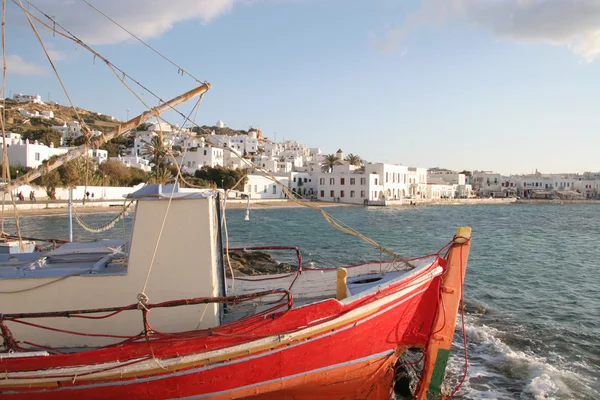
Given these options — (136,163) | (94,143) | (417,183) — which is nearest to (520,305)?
(94,143)

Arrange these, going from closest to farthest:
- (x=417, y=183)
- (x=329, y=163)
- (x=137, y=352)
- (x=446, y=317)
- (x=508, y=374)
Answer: (x=137, y=352) → (x=446, y=317) → (x=508, y=374) → (x=329, y=163) → (x=417, y=183)

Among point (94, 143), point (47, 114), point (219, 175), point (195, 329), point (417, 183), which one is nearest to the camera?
point (195, 329)

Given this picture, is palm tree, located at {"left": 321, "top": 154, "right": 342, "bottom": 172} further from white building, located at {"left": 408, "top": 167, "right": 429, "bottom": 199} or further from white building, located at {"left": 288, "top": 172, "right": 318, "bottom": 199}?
white building, located at {"left": 408, "top": 167, "right": 429, "bottom": 199}

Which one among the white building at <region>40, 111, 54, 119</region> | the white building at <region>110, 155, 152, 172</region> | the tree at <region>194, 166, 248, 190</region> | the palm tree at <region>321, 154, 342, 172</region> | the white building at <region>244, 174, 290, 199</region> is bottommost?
the white building at <region>244, 174, 290, 199</region>

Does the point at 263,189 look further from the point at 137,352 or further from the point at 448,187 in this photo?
the point at 137,352

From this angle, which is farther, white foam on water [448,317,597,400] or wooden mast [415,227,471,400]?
white foam on water [448,317,597,400]

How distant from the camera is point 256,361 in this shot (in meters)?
5.81

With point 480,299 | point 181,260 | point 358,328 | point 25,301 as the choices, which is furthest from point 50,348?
point 480,299

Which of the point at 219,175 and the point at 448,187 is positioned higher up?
the point at 219,175

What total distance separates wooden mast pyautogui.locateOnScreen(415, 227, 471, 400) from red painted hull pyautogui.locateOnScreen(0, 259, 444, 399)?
732 millimetres

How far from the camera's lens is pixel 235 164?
90.8m

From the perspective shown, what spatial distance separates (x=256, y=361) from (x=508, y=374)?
591 centimetres

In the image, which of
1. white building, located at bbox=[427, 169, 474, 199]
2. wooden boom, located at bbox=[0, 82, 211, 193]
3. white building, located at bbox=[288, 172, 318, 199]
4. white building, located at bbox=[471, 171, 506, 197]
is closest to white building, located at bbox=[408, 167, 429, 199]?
white building, located at bbox=[427, 169, 474, 199]

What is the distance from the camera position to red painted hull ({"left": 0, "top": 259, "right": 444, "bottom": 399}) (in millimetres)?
5527
